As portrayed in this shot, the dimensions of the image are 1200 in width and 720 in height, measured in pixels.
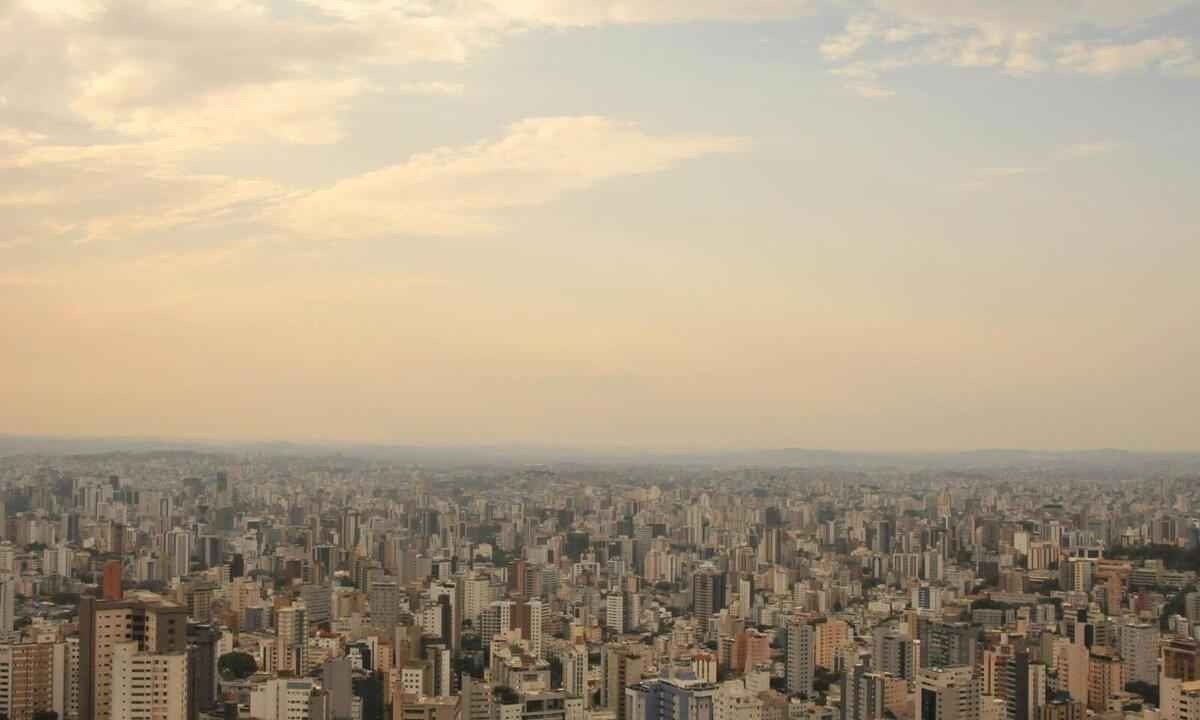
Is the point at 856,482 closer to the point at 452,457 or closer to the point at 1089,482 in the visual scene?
the point at 1089,482

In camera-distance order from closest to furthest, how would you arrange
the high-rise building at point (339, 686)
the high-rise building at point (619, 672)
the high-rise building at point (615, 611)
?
A: the high-rise building at point (339, 686), the high-rise building at point (619, 672), the high-rise building at point (615, 611)

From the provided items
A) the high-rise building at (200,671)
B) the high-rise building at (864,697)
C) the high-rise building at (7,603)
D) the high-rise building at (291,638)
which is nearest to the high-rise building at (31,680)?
the high-rise building at (200,671)

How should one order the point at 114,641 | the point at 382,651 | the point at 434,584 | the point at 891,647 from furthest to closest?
1. the point at 434,584
2. the point at 891,647
3. the point at 382,651
4. the point at 114,641

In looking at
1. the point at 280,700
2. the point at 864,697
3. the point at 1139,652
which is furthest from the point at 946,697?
the point at 280,700

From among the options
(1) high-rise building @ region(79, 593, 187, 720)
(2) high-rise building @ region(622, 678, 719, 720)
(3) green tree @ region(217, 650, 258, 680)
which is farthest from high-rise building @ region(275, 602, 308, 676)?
(2) high-rise building @ region(622, 678, 719, 720)

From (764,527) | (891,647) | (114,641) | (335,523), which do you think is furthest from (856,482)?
(114,641)

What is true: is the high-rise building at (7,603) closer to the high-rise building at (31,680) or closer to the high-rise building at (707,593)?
the high-rise building at (31,680)

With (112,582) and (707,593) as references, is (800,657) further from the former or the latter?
(112,582)
